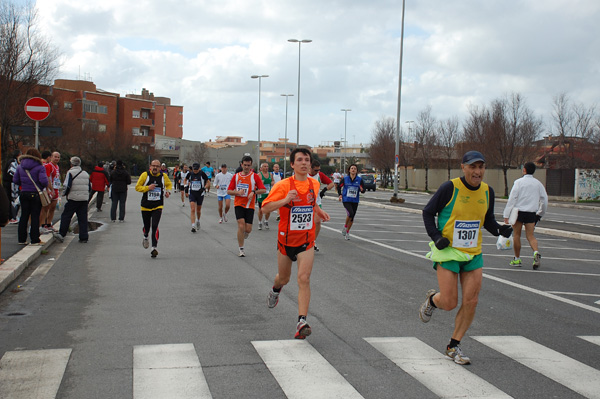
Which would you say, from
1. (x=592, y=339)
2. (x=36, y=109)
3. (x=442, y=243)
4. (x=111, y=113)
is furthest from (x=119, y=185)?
(x=111, y=113)

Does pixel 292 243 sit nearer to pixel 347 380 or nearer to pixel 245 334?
pixel 245 334

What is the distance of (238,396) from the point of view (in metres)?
4.58

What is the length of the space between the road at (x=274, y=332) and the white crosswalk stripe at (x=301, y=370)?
0.06 feet

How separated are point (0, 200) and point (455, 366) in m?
4.72

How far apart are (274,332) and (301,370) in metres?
1.28

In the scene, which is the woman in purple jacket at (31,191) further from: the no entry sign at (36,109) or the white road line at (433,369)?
the white road line at (433,369)

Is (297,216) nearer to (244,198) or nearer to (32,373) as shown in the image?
(32,373)

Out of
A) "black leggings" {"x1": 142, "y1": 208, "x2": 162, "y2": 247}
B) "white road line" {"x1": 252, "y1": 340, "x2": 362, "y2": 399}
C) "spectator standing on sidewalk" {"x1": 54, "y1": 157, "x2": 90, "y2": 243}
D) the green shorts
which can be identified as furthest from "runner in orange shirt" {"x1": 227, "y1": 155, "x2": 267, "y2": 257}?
the green shorts

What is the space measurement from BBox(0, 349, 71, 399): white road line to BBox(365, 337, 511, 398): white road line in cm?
278

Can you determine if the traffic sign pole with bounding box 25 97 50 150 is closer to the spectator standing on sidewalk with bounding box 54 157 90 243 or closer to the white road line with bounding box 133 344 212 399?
the spectator standing on sidewalk with bounding box 54 157 90 243

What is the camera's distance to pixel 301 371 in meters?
5.17

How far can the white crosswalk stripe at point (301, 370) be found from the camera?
4695mm

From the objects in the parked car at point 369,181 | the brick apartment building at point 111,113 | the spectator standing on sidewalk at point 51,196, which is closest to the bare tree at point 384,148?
the parked car at point 369,181

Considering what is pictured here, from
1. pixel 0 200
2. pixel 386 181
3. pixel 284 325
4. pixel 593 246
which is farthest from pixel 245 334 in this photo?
pixel 386 181
